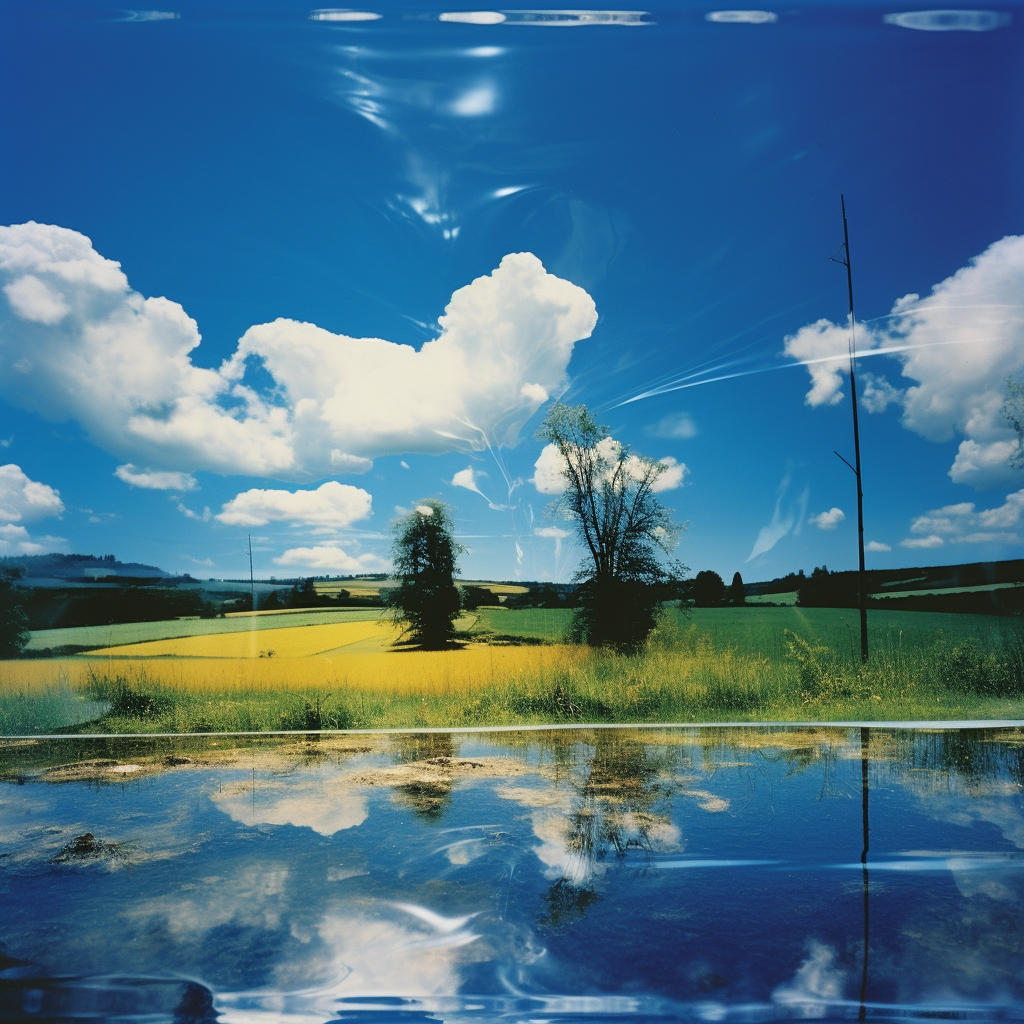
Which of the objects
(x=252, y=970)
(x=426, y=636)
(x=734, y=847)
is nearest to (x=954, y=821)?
(x=734, y=847)

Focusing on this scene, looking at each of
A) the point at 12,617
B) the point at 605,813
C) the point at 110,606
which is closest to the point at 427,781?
the point at 605,813

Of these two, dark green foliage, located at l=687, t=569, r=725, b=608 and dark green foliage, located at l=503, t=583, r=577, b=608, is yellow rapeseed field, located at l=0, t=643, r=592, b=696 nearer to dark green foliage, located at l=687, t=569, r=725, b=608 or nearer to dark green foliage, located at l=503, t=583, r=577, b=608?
dark green foliage, located at l=503, t=583, r=577, b=608

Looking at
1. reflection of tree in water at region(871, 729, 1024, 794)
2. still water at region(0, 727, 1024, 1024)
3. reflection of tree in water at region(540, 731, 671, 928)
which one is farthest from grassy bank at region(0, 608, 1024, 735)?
still water at region(0, 727, 1024, 1024)

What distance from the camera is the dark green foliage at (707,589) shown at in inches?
299

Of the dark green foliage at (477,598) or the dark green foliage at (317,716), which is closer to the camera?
the dark green foliage at (317,716)

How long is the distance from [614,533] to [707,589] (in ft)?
3.94

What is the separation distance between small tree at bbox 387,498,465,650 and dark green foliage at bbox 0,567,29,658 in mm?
3962

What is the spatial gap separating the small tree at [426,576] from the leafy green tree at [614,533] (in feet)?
4.28

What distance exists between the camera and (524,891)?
3102 millimetres

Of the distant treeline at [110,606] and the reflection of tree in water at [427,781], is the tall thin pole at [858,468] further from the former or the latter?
the distant treeline at [110,606]

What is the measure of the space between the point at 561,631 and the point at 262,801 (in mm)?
3896

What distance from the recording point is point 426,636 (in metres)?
7.80

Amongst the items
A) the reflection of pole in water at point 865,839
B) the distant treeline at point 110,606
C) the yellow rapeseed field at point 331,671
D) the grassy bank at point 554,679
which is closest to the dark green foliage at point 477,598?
the grassy bank at point 554,679

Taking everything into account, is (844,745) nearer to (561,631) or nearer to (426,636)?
(561,631)
